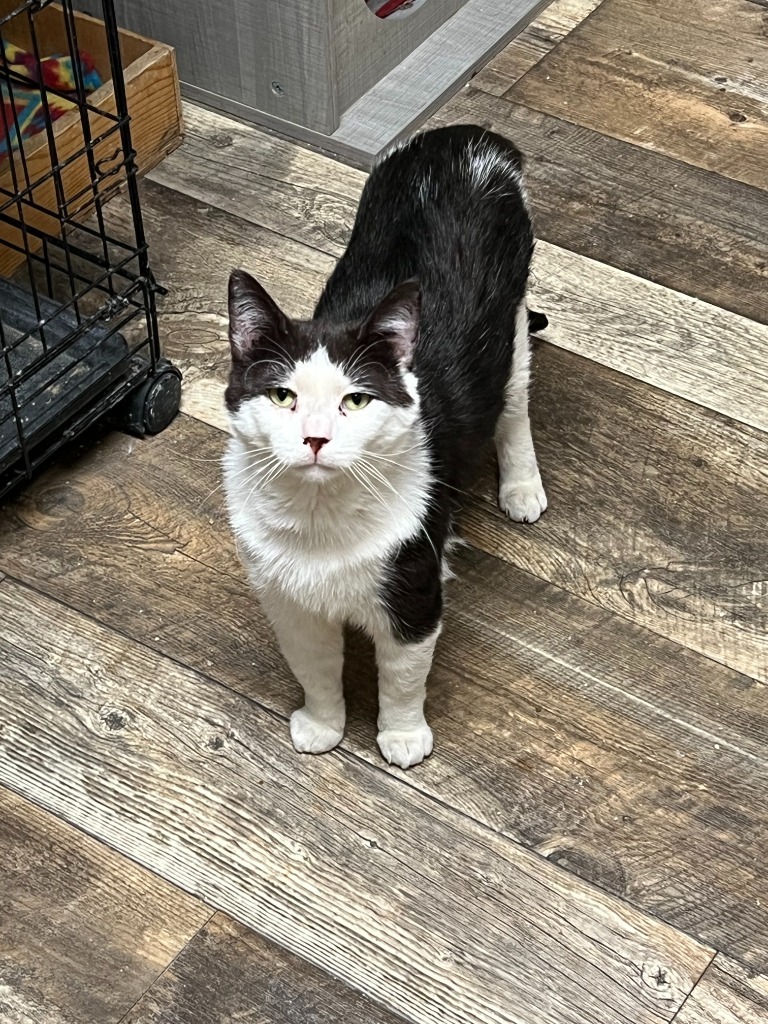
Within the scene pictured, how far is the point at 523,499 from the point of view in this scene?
1776 millimetres

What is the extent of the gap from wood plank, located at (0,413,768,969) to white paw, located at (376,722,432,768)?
0.03m

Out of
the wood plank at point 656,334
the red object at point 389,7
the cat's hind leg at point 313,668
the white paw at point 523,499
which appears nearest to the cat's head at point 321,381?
the cat's hind leg at point 313,668

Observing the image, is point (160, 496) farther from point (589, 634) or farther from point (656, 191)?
point (656, 191)

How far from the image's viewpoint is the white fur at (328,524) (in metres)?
1.19

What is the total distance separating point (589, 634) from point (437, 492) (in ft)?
1.24

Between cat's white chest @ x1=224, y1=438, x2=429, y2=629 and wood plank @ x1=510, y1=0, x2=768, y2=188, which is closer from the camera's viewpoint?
cat's white chest @ x1=224, y1=438, x2=429, y2=629

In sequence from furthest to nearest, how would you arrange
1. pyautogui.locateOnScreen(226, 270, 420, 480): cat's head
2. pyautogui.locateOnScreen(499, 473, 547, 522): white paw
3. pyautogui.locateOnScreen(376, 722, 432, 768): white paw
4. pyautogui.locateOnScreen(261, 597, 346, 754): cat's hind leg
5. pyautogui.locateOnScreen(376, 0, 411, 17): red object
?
pyautogui.locateOnScreen(376, 0, 411, 17): red object
pyautogui.locateOnScreen(499, 473, 547, 522): white paw
pyautogui.locateOnScreen(376, 722, 432, 768): white paw
pyautogui.locateOnScreen(261, 597, 346, 754): cat's hind leg
pyautogui.locateOnScreen(226, 270, 420, 480): cat's head

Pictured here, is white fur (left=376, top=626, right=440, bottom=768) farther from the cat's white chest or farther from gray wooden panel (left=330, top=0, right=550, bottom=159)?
gray wooden panel (left=330, top=0, right=550, bottom=159)

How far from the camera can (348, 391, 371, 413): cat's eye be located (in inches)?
47.4

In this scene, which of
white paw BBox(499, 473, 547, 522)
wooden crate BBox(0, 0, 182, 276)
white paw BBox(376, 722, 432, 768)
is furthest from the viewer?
wooden crate BBox(0, 0, 182, 276)

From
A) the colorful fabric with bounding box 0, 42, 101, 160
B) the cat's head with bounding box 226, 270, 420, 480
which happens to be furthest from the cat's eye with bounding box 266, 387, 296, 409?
the colorful fabric with bounding box 0, 42, 101, 160

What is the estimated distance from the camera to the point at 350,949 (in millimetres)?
1392

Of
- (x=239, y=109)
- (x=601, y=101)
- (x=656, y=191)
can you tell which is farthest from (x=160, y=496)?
(x=601, y=101)

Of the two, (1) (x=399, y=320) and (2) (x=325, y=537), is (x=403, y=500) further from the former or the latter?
(1) (x=399, y=320)
